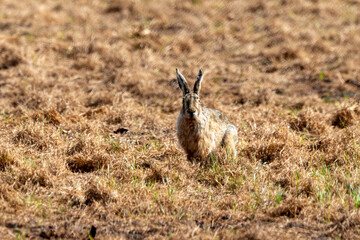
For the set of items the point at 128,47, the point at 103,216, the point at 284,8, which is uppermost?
the point at 284,8

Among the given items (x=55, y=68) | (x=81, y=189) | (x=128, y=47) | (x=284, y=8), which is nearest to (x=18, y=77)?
(x=55, y=68)

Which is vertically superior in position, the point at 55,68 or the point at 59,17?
the point at 59,17

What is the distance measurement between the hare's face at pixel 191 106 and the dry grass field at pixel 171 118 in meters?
0.54

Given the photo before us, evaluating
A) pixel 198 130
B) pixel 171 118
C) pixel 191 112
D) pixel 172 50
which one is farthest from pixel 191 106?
pixel 172 50

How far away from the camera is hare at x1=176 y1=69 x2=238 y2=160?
5143mm

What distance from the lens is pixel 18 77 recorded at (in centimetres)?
811

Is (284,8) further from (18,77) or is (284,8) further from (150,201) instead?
(150,201)

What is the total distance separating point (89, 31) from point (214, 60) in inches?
113

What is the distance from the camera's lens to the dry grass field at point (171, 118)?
419cm

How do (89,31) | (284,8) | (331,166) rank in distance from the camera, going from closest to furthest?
1. (331,166)
2. (89,31)
3. (284,8)

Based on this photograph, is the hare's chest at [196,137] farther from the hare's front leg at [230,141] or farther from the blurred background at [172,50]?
the blurred background at [172,50]

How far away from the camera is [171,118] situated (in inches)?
279

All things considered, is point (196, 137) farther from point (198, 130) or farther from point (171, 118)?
point (171, 118)

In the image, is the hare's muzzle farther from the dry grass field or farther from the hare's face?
the dry grass field
